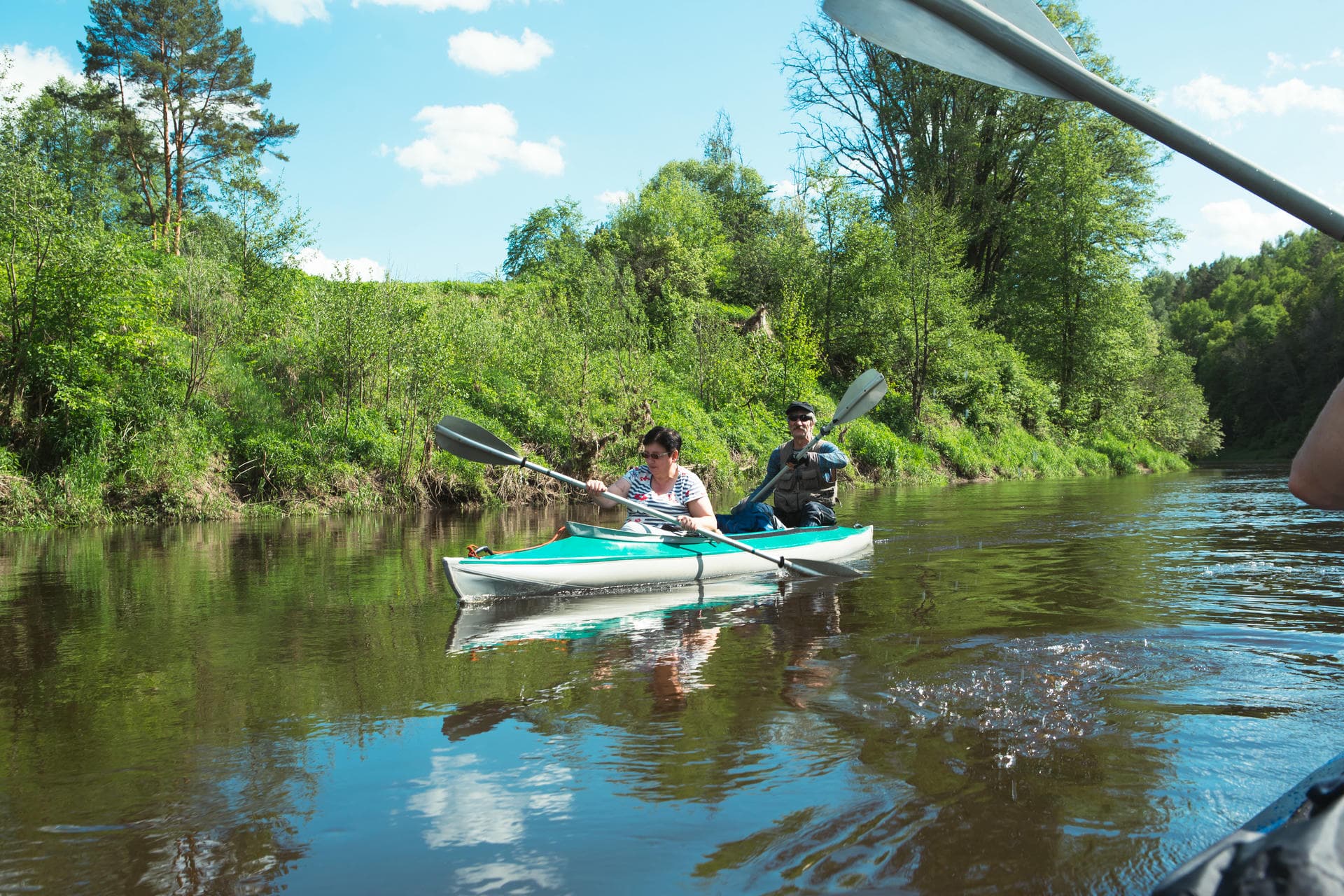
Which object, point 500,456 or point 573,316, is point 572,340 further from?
point 500,456

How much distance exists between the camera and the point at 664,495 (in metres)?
7.35

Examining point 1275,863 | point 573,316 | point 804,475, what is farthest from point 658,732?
point 573,316

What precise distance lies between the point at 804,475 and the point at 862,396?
4.58ft

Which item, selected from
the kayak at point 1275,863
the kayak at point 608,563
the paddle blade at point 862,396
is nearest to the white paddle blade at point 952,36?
the kayak at point 1275,863

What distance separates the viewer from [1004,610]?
19.3 feet

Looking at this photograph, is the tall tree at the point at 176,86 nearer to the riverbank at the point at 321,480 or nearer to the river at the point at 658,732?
the riverbank at the point at 321,480

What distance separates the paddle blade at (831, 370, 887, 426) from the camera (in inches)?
366

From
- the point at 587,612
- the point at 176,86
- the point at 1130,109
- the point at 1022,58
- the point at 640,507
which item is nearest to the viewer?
the point at 1130,109

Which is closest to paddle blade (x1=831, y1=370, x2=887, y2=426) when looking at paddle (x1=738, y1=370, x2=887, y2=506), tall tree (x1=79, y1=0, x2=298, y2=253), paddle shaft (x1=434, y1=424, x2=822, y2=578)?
paddle (x1=738, y1=370, x2=887, y2=506)

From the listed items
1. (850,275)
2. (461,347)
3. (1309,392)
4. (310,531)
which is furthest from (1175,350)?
(310,531)

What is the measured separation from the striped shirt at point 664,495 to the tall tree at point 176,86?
19102 mm

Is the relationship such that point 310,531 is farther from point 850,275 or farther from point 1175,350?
point 1175,350

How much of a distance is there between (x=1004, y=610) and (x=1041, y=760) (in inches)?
113

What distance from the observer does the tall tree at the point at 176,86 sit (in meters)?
23.7
